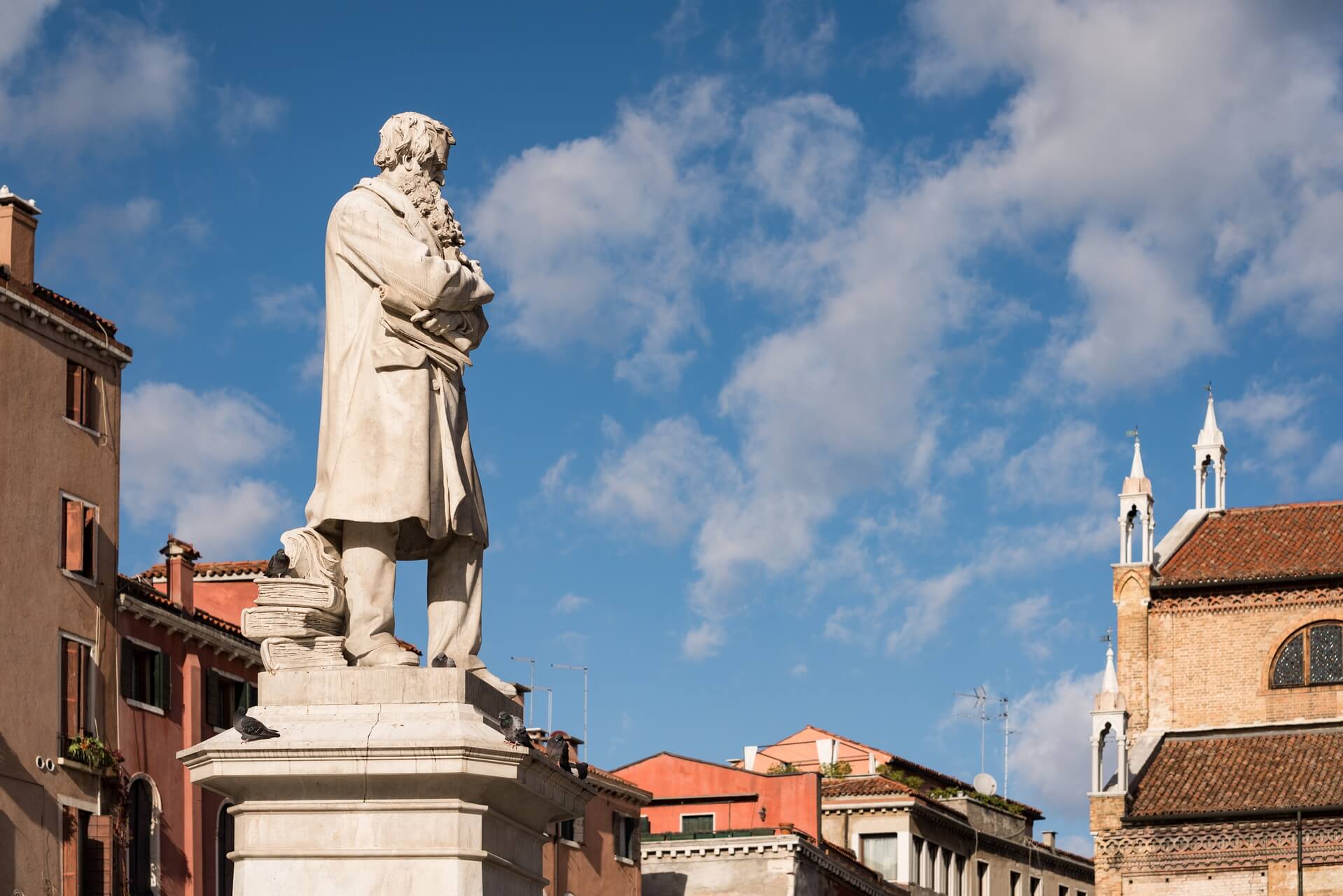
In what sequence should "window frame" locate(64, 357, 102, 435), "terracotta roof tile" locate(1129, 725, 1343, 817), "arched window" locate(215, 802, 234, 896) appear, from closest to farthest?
"window frame" locate(64, 357, 102, 435) < "arched window" locate(215, 802, 234, 896) < "terracotta roof tile" locate(1129, 725, 1343, 817)

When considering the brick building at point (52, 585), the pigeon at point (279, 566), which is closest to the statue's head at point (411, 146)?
the pigeon at point (279, 566)

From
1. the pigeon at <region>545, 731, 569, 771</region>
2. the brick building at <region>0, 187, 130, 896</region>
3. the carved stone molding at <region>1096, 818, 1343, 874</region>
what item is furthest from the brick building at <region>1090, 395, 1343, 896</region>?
the pigeon at <region>545, 731, 569, 771</region>

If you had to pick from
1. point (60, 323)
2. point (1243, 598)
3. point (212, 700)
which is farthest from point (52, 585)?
point (1243, 598)

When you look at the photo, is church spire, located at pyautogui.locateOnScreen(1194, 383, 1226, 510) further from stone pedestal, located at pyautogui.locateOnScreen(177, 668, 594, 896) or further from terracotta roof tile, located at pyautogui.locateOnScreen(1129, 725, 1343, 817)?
stone pedestal, located at pyautogui.locateOnScreen(177, 668, 594, 896)

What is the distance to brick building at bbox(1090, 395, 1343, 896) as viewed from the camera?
6312 centimetres

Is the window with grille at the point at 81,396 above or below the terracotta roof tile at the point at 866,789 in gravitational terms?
above

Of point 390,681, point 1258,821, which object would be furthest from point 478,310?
point 1258,821

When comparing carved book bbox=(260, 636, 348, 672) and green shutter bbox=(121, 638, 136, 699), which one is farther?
green shutter bbox=(121, 638, 136, 699)

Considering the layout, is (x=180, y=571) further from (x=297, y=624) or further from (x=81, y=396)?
(x=297, y=624)

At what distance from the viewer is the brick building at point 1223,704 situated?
63125mm

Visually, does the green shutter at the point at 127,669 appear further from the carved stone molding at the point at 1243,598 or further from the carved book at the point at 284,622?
the carved book at the point at 284,622

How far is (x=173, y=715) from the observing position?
48.0 metres

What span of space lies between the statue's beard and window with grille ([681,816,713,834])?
188 ft

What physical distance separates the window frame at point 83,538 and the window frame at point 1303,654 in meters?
35.9
